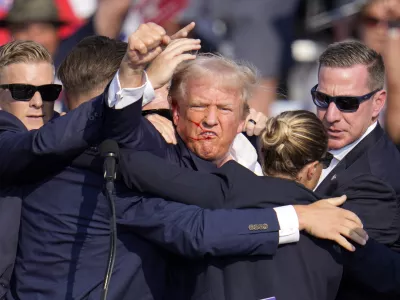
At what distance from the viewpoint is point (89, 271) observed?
4.22 meters

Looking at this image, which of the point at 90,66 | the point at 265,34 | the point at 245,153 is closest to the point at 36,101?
the point at 90,66

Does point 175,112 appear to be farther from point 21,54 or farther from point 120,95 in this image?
point 21,54

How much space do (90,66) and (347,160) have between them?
4.57 feet

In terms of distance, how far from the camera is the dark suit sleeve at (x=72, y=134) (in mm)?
4008

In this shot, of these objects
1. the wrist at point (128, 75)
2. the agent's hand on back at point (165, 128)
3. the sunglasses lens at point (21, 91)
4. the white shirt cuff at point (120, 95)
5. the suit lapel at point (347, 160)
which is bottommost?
the suit lapel at point (347, 160)

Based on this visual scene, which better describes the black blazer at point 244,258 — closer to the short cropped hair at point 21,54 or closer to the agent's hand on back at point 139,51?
the agent's hand on back at point 139,51

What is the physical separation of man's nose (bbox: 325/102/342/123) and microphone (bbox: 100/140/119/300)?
1.69 meters

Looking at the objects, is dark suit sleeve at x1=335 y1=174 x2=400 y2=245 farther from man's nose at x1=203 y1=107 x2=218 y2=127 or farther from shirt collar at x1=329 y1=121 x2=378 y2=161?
shirt collar at x1=329 y1=121 x2=378 y2=161

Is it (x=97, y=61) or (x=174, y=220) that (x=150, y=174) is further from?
(x=97, y=61)

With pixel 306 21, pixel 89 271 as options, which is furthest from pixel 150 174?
pixel 306 21

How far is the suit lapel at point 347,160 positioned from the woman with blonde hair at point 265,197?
0.43 metres

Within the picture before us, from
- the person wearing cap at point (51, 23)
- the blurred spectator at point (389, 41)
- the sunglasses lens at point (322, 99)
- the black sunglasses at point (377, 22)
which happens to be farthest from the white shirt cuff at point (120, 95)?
the person wearing cap at point (51, 23)

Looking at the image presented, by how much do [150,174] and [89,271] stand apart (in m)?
0.47

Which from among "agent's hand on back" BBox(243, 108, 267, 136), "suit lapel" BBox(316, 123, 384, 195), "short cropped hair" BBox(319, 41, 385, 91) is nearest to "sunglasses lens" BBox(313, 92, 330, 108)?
"short cropped hair" BBox(319, 41, 385, 91)
